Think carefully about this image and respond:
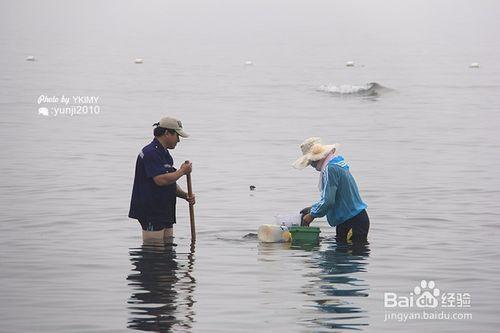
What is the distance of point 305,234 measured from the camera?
60.7 ft

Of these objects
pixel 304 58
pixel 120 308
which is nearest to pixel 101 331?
pixel 120 308

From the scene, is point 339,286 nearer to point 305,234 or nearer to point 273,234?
point 305,234

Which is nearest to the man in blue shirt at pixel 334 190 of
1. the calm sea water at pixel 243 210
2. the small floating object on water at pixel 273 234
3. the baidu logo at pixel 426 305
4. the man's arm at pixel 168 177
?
the calm sea water at pixel 243 210

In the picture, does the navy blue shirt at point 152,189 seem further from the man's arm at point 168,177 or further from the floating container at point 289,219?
the floating container at point 289,219

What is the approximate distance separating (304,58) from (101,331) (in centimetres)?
8660

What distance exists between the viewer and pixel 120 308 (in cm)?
1472

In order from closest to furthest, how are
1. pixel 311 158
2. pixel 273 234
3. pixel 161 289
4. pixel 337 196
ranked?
pixel 161 289 → pixel 311 158 → pixel 337 196 → pixel 273 234

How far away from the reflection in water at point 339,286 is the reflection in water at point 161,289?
1.50m

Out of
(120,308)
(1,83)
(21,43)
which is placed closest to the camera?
(120,308)

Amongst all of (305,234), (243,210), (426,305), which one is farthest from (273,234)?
(243,210)

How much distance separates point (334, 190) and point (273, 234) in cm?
182

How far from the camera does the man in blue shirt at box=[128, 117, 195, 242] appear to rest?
1700 centimetres

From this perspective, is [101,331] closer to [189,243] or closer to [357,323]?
[357,323]

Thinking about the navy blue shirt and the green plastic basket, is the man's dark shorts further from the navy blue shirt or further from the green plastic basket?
the green plastic basket
